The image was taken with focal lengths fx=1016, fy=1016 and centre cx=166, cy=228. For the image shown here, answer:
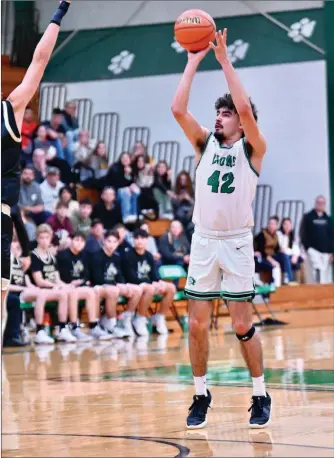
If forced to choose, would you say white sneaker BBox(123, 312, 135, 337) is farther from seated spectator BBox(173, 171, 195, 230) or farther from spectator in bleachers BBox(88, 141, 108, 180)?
spectator in bleachers BBox(88, 141, 108, 180)

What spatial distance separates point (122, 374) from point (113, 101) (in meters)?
14.7

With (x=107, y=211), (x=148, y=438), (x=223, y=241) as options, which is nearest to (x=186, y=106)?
(x=223, y=241)

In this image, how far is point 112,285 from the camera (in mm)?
14602

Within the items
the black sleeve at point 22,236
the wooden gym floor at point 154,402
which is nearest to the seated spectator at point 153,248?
the black sleeve at point 22,236

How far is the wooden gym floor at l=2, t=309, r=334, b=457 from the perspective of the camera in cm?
508

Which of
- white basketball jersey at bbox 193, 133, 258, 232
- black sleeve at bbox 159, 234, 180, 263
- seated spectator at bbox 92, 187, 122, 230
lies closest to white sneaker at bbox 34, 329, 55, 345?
black sleeve at bbox 159, 234, 180, 263

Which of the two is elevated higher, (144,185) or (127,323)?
(144,185)

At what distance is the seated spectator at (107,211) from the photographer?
1776 cm

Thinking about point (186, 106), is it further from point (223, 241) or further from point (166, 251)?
point (166, 251)

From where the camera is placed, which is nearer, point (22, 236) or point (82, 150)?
point (22, 236)

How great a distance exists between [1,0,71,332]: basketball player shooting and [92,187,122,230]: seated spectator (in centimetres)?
1246

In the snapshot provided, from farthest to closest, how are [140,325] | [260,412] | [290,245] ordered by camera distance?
[290,245] < [140,325] < [260,412]

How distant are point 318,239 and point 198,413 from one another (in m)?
15.7

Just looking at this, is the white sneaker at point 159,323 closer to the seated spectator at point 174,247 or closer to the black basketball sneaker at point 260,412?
the seated spectator at point 174,247
